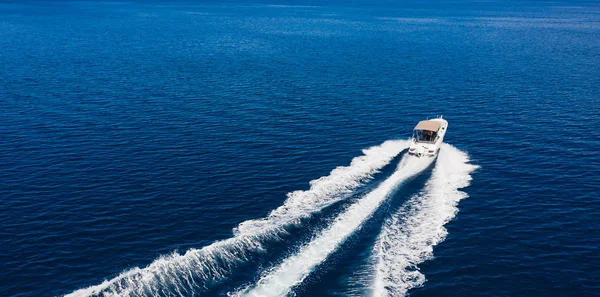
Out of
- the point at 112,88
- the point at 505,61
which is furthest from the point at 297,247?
the point at 505,61

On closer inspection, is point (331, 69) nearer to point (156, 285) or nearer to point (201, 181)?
point (201, 181)

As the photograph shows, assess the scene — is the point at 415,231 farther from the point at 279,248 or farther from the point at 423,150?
the point at 423,150

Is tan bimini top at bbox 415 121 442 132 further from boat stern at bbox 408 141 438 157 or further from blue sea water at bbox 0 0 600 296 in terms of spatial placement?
blue sea water at bbox 0 0 600 296

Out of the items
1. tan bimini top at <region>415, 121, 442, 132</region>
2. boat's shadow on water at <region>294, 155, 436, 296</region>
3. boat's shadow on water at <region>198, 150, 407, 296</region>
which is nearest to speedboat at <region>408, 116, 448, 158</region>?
tan bimini top at <region>415, 121, 442, 132</region>

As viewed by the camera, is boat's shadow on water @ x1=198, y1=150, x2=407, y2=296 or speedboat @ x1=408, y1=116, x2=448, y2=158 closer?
boat's shadow on water @ x1=198, y1=150, x2=407, y2=296

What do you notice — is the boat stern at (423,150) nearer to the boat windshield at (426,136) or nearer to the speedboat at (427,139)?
the speedboat at (427,139)

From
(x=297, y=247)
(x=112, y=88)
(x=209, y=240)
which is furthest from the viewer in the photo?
(x=112, y=88)
